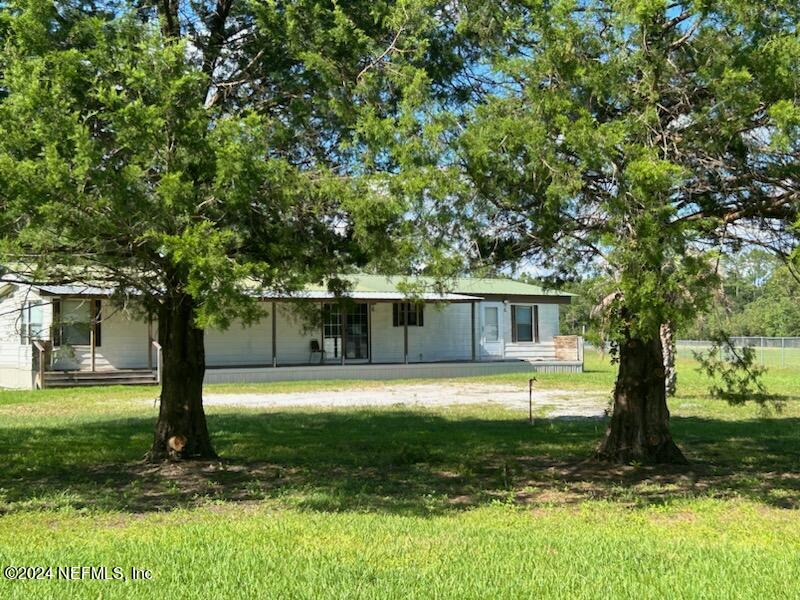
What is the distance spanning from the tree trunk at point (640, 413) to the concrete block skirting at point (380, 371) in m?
16.3

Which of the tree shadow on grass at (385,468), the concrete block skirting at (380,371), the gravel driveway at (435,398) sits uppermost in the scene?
the concrete block skirting at (380,371)

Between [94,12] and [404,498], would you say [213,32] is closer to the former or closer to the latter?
[94,12]

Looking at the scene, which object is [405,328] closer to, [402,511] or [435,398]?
[435,398]

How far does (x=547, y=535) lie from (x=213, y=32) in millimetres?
6873

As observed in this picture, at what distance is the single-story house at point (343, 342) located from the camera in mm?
23344

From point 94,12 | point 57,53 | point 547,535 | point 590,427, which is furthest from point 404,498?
point 590,427

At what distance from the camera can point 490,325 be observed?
3288 centimetres

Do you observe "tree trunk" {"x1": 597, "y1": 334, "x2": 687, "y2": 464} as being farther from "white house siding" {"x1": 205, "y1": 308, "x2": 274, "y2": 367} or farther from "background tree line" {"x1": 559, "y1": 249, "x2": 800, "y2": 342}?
"white house siding" {"x1": 205, "y1": 308, "x2": 274, "y2": 367}

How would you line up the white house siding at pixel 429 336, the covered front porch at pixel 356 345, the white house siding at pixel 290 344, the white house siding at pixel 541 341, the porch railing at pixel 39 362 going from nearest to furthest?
the porch railing at pixel 39 362, the covered front porch at pixel 356 345, the white house siding at pixel 290 344, the white house siding at pixel 429 336, the white house siding at pixel 541 341

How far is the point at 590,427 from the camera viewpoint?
14844 mm

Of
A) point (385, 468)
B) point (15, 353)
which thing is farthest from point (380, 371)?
point (385, 468)

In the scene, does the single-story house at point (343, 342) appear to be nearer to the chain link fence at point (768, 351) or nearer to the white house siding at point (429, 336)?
the white house siding at point (429, 336)

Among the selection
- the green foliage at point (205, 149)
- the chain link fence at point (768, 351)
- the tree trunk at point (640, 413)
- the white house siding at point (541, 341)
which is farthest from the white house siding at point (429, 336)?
the green foliage at point (205, 149)

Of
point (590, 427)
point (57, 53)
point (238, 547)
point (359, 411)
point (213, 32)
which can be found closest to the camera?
point (238, 547)
